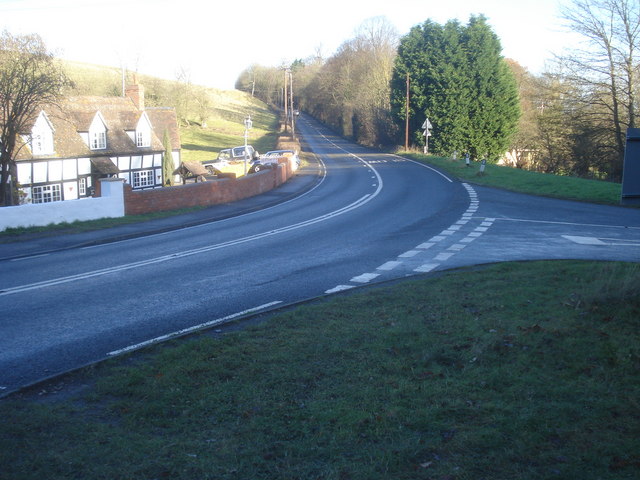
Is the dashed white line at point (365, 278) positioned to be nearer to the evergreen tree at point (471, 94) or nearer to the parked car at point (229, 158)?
the parked car at point (229, 158)

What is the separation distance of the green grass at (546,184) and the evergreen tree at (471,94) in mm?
15418

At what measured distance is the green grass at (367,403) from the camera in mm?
4121

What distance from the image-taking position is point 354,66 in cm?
8756

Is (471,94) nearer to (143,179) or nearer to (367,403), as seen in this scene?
(143,179)

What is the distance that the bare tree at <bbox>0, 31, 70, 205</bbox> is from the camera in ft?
86.0

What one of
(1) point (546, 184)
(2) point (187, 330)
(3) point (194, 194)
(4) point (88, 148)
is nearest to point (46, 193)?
(4) point (88, 148)

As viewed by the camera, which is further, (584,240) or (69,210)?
(69,210)

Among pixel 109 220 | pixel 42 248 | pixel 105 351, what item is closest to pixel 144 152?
pixel 109 220

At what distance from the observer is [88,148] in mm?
40625

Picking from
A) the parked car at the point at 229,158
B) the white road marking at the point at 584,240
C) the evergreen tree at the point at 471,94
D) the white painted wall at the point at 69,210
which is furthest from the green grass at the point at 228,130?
the white road marking at the point at 584,240

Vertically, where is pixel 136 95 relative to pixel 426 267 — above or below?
above

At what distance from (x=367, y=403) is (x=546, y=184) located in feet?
85.9

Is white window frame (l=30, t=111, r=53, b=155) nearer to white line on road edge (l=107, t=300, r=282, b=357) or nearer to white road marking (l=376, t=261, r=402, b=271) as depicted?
white road marking (l=376, t=261, r=402, b=271)

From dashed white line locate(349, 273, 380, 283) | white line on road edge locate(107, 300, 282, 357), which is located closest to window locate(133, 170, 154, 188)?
dashed white line locate(349, 273, 380, 283)
